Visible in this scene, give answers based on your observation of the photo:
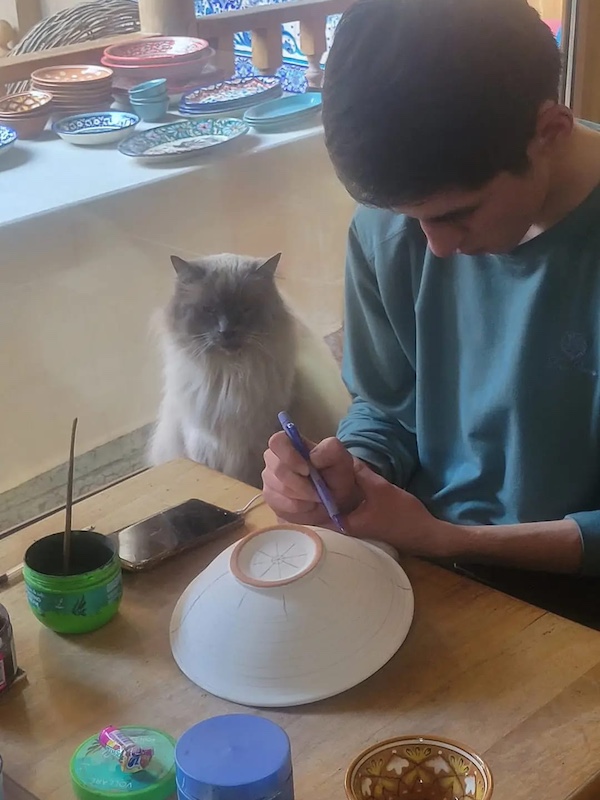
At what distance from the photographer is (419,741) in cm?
71

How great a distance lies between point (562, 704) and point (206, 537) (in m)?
0.44

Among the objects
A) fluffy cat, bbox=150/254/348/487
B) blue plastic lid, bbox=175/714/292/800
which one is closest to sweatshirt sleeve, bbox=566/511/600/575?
blue plastic lid, bbox=175/714/292/800

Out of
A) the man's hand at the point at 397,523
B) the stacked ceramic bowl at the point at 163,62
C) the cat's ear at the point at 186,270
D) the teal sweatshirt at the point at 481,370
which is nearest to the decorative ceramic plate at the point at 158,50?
the stacked ceramic bowl at the point at 163,62

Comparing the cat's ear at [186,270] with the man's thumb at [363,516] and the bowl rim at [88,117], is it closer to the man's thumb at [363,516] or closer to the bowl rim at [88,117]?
the bowl rim at [88,117]

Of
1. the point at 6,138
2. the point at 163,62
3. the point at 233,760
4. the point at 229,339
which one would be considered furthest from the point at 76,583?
the point at 163,62

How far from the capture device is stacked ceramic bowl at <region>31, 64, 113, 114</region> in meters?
2.09

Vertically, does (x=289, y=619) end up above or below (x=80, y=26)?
below

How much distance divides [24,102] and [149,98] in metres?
0.28

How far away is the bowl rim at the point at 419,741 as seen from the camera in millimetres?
671

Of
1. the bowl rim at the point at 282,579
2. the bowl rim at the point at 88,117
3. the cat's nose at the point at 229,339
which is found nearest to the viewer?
the bowl rim at the point at 282,579

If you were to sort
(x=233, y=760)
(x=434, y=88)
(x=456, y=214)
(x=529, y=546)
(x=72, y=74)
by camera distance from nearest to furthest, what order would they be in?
(x=233, y=760), (x=434, y=88), (x=456, y=214), (x=529, y=546), (x=72, y=74)

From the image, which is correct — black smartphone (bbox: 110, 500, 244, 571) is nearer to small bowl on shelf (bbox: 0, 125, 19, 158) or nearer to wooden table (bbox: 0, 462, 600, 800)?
wooden table (bbox: 0, 462, 600, 800)

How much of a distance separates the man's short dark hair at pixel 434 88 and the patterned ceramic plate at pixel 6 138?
50.8 inches

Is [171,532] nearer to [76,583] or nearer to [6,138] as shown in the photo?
[76,583]
